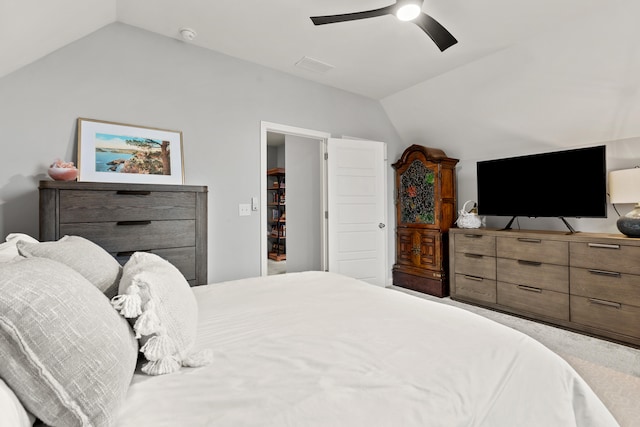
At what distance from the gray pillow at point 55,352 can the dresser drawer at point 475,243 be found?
140 inches

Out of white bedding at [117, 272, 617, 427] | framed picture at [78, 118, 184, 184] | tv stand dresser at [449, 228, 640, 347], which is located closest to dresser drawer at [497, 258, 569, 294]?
tv stand dresser at [449, 228, 640, 347]

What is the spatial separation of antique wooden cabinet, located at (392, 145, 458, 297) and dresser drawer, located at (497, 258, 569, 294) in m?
0.75

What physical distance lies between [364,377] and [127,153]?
260cm

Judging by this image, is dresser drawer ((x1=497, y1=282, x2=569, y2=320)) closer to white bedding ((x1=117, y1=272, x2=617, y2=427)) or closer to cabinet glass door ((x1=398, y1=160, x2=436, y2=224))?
cabinet glass door ((x1=398, y1=160, x2=436, y2=224))

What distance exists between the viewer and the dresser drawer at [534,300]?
9.51 ft

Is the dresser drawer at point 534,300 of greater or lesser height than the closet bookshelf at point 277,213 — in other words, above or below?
below

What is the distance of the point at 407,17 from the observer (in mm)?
2002

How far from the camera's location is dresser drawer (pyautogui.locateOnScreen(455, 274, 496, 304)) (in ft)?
11.2

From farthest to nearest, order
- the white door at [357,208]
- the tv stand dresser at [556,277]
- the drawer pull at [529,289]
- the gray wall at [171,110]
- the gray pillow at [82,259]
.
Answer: the white door at [357,208] < the drawer pull at [529,289] < the tv stand dresser at [556,277] < the gray wall at [171,110] < the gray pillow at [82,259]

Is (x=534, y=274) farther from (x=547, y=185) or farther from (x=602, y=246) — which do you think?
(x=547, y=185)

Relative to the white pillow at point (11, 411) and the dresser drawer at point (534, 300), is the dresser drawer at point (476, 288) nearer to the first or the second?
the dresser drawer at point (534, 300)

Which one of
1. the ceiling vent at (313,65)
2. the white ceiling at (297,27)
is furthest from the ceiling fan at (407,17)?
the ceiling vent at (313,65)

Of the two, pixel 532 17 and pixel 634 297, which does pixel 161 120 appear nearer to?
pixel 532 17

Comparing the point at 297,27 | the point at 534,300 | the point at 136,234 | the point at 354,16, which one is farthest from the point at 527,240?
the point at 136,234
